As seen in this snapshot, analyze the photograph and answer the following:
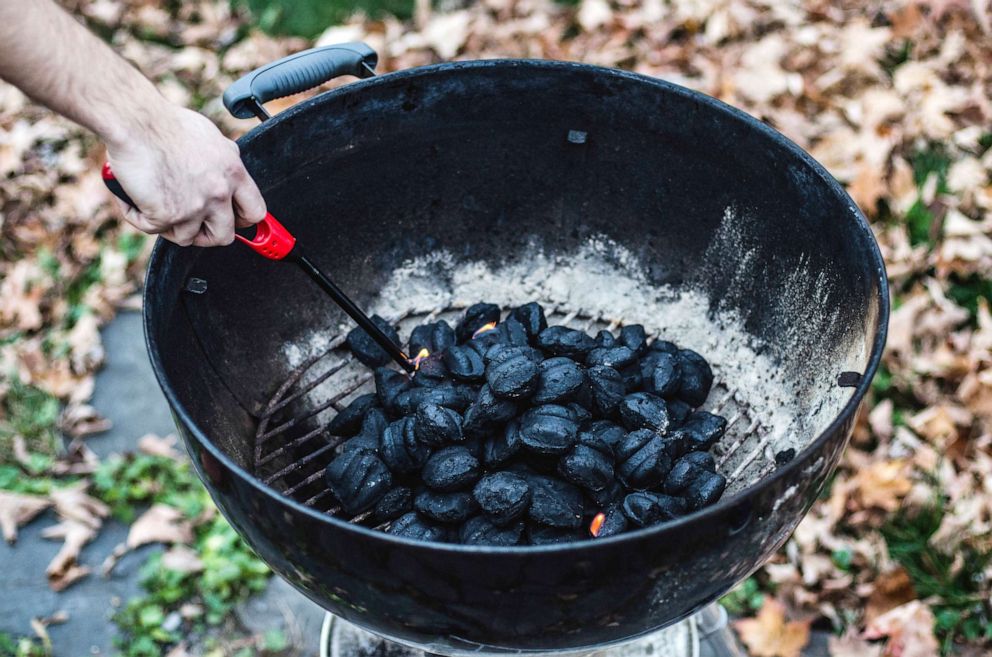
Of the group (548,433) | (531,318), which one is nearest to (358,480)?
(548,433)

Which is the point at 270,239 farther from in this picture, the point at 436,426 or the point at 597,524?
the point at 597,524

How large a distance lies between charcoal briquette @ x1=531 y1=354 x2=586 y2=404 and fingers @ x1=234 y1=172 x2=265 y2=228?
0.66 m

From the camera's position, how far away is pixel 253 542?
4.85ft

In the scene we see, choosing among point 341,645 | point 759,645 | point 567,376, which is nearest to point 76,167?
point 341,645

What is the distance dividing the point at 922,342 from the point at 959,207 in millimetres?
638

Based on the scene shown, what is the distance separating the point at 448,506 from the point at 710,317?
893mm

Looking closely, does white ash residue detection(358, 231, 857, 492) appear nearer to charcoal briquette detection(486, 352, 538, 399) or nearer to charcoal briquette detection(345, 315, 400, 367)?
charcoal briquette detection(345, 315, 400, 367)

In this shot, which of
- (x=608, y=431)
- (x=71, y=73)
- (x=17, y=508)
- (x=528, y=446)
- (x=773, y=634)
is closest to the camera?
(x=71, y=73)

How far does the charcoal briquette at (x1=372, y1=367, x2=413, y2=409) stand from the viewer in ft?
6.66

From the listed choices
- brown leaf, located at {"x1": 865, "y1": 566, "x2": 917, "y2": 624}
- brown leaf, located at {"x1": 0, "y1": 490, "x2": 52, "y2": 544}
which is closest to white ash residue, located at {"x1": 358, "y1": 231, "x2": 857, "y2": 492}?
brown leaf, located at {"x1": 865, "y1": 566, "x2": 917, "y2": 624}

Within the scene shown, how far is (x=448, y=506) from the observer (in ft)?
5.71

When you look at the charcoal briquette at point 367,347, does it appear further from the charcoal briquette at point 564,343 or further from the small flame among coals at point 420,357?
the charcoal briquette at point 564,343

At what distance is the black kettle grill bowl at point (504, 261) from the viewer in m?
1.28

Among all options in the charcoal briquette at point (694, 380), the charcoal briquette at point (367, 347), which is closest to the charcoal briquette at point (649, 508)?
the charcoal briquette at point (694, 380)
